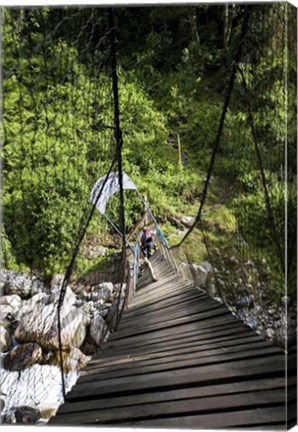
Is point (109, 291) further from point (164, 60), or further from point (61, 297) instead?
point (164, 60)

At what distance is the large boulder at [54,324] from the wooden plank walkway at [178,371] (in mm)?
136

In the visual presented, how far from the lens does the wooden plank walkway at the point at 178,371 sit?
254cm

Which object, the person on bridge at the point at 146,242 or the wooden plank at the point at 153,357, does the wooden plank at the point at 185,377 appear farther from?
the person on bridge at the point at 146,242

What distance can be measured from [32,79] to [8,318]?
2.86ft

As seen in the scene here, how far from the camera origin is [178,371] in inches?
105

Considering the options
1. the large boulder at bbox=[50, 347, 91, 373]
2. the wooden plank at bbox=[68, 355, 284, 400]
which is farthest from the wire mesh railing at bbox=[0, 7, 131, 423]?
the wooden plank at bbox=[68, 355, 284, 400]

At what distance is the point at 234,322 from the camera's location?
8.84 ft

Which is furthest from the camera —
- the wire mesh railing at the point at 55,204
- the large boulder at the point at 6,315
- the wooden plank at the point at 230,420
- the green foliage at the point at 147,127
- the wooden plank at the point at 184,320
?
the large boulder at the point at 6,315

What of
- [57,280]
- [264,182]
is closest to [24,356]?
[57,280]

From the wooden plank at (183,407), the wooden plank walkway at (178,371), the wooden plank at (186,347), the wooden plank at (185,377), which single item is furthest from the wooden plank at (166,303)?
the wooden plank at (183,407)

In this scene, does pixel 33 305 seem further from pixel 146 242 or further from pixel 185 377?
pixel 185 377

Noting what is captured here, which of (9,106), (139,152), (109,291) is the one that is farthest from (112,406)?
(9,106)

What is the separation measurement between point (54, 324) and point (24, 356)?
159 mm

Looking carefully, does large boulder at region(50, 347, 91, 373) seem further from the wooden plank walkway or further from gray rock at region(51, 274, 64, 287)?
gray rock at region(51, 274, 64, 287)
